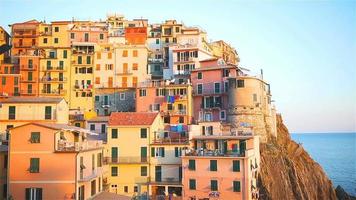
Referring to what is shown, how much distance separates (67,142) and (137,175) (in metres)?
14.7

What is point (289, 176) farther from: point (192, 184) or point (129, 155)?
point (129, 155)

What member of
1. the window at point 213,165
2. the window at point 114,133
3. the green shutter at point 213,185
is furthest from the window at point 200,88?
the green shutter at point 213,185

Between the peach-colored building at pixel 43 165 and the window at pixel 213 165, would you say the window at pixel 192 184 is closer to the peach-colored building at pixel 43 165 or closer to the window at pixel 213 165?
the window at pixel 213 165

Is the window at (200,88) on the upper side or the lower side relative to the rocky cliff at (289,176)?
upper

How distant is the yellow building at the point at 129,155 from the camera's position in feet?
162

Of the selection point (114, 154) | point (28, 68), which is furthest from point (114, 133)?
point (28, 68)

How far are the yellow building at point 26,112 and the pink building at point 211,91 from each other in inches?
854

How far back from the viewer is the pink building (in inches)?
2370

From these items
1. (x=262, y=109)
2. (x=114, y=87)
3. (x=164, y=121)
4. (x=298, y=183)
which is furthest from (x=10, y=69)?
(x=298, y=183)

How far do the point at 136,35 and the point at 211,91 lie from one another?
22.9 m

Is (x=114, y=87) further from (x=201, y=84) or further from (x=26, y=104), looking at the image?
(x=26, y=104)

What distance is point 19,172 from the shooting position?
3522cm

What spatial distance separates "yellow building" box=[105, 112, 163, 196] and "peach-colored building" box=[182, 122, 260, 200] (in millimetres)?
5937

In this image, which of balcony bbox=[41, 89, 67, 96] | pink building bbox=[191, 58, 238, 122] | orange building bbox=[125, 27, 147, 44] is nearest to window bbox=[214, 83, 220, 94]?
pink building bbox=[191, 58, 238, 122]
